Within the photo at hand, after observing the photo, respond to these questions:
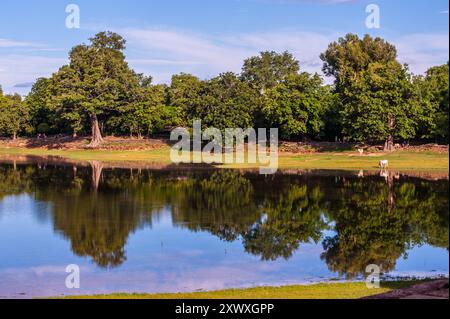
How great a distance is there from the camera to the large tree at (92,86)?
9862cm

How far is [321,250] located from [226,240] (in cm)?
485

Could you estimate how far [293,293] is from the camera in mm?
20047

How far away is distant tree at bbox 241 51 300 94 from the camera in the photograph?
120 metres

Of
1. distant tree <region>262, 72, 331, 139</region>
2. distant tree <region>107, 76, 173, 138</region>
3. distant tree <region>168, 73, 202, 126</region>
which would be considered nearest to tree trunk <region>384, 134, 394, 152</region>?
distant tree <region>262, 72, 331, 139</region>

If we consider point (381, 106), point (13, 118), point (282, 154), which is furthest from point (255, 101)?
point (13, 118)

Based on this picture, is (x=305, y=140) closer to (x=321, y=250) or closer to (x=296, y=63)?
(x=296, y=63)

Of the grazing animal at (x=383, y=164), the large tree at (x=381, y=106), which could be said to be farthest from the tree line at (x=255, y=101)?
the grazing animal at (x=383, y=164)

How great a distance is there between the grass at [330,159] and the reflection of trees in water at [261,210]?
1109cm

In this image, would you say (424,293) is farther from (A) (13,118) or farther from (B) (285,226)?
(A) (13,118)

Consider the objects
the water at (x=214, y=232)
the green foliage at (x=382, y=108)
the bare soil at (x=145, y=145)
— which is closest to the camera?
the water at (x=214, y=232)

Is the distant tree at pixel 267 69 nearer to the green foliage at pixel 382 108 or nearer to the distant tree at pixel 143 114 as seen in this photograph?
the distant tree at pixel 143 114

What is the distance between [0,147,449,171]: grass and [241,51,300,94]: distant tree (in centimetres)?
3364

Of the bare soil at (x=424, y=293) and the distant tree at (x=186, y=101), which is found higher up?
the distant tree at (x=186, y=101)
